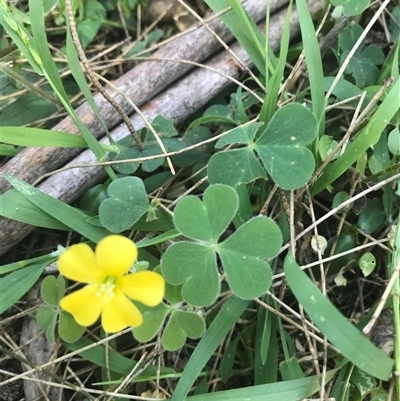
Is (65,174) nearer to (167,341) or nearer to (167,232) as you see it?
(167,232)

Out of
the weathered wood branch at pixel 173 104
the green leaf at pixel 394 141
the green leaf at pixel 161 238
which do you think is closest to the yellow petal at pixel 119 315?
the green leaf at pixel 161 238

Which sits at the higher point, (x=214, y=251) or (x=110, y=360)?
(x=214, y=251)

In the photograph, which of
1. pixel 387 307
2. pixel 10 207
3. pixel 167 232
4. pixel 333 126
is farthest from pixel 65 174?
pixel 387 307

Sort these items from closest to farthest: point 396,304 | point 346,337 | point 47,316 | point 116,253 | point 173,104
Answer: point 116,253 < point 346,337 < point 396,304 < point 47,316 < point 173,104

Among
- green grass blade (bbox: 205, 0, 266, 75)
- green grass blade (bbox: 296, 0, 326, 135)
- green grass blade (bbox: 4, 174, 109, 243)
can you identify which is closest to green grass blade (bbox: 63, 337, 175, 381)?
green grass blade (bbox: 4, 174, 109, 243)

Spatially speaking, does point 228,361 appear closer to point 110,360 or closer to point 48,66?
point 110,360

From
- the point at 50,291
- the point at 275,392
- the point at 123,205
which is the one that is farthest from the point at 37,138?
the point at 275,392

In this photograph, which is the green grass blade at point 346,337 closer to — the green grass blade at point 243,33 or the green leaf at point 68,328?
the green leaf at point 68,328
